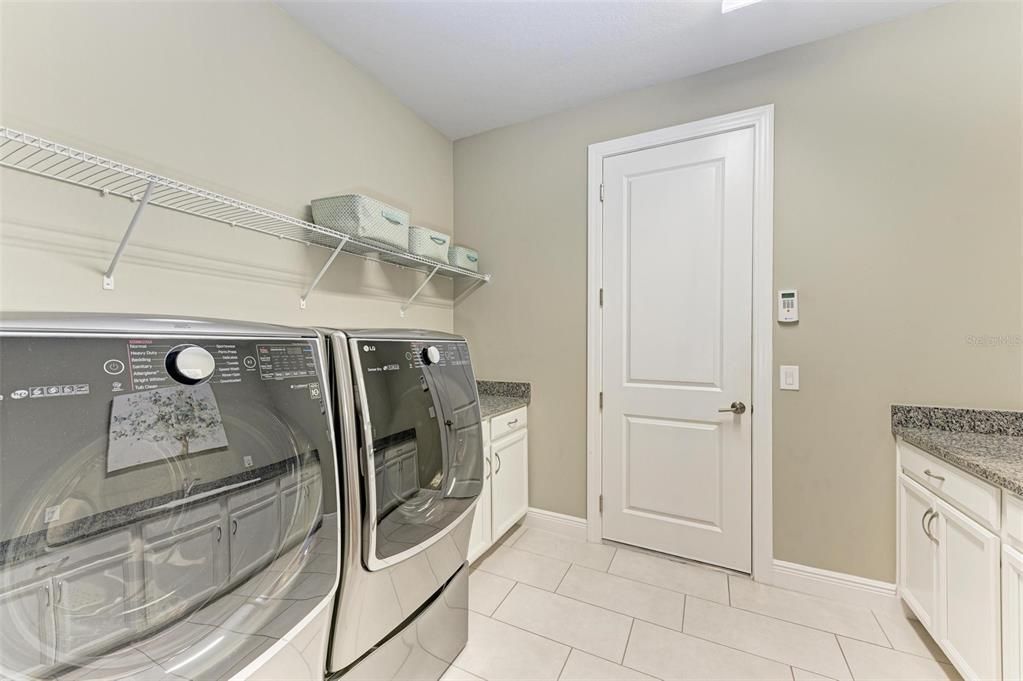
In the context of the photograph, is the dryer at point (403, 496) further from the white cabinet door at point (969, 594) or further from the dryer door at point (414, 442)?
the white cabinet door at point (969, 594)

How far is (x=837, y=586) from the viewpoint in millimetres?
1847

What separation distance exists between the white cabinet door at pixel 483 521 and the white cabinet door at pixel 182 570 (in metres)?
1.32

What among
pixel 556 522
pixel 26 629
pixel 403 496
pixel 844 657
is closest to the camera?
pixel 26 629

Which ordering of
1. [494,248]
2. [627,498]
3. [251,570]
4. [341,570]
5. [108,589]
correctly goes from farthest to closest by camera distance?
[494,248] < [627,498] < [341,570] < [251,570] < [108,589]

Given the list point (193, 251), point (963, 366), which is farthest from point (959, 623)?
point (193, 251)

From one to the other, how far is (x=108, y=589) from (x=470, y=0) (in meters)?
2.13

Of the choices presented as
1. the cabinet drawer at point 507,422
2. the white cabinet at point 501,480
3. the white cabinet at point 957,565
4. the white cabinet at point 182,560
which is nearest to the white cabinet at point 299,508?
the white cabinet at point 182,560

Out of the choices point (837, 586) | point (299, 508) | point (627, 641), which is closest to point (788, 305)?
point (837, 586)

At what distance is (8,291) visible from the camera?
1.03 metres

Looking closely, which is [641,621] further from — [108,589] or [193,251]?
[193,251]

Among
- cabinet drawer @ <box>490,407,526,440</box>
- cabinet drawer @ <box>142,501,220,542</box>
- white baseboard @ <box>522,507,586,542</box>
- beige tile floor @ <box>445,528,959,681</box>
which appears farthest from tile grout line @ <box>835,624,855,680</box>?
cabinet drawer @ <box>142,501,220,542</box>

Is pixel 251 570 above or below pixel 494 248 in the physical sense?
below

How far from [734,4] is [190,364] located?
91.3 inches

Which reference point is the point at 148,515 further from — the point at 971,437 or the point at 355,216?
the point at 971,437
